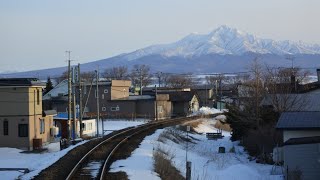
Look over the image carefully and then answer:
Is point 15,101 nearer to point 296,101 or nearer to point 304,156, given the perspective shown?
point 296,101

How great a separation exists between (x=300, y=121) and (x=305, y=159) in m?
3.90

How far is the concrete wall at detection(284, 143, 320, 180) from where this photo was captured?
2230 centimetres

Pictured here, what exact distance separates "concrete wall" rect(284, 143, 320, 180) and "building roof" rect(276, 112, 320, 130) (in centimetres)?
267

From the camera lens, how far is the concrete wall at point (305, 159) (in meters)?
22.3

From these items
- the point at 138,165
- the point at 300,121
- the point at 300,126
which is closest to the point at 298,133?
the point at 300,126

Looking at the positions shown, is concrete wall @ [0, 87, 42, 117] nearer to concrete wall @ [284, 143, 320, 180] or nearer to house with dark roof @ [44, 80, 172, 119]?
concrete wall @ [284, 143, 320, 180]

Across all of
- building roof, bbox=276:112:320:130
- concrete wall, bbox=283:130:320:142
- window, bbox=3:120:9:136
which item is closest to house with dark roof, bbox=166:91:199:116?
window, bbox=3:120:9:136

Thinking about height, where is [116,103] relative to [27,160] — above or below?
above

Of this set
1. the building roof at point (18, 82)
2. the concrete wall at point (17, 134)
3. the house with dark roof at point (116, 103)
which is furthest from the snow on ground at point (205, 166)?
the house with dark roof at point (116, 103)

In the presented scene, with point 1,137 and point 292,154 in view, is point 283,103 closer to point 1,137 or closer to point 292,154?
point 292,154

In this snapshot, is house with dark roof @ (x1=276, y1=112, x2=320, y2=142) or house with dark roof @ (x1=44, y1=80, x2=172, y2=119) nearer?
house with dark roof @ (x1=276, y1=112, x2=320, y2=142)

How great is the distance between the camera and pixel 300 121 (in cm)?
2625

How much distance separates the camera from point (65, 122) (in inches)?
1764

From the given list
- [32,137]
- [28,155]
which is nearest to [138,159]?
[28,155]
